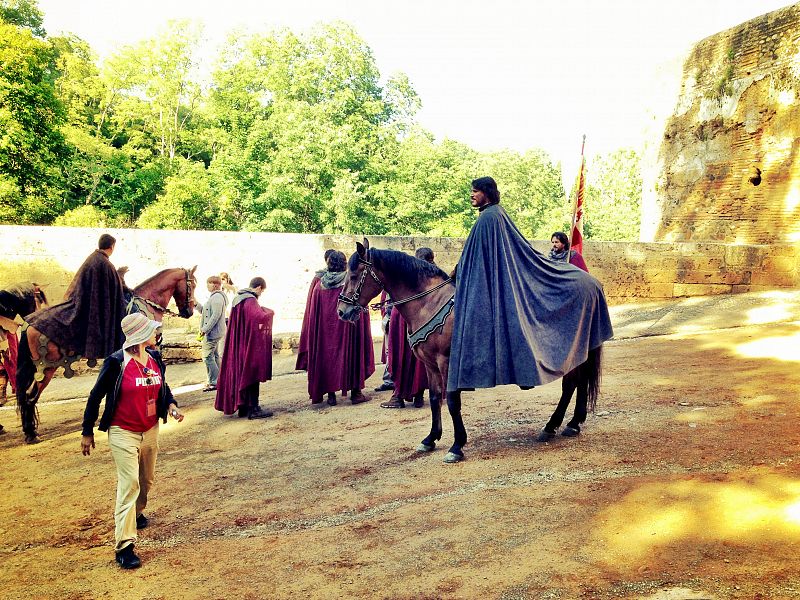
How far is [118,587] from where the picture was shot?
14.2ft

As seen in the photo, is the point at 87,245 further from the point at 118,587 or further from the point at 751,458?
the point at 751,458

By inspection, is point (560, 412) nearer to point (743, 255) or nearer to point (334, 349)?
point (334, 349)

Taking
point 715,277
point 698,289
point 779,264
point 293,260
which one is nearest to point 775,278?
point 779,264

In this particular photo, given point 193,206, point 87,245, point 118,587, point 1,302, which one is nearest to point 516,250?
point 118,587

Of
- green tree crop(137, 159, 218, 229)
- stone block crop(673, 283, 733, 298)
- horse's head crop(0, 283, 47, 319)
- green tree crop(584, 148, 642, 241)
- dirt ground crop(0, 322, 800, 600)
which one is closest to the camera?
dirt ground crop(0, 322, 800, 600)

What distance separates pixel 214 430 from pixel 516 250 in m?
4.67

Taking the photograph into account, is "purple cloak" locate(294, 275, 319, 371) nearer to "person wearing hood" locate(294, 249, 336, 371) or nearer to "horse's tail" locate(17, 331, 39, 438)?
"person wearing hood" locate(294, 249, 336, 371)

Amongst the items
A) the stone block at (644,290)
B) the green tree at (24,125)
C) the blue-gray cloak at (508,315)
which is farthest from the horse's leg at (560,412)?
the green tree at (24,125)

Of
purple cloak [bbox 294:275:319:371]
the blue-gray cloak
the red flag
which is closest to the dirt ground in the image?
the blue-gray cloak

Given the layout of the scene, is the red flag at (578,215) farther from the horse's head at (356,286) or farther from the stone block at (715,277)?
the stone block at (715,277)

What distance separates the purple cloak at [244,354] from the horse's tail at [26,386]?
227 cm

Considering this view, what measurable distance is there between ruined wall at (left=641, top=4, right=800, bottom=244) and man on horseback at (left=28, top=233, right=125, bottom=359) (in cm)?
1464

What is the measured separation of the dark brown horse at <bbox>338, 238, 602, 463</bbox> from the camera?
6445mm

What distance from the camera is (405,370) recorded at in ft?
28.6
